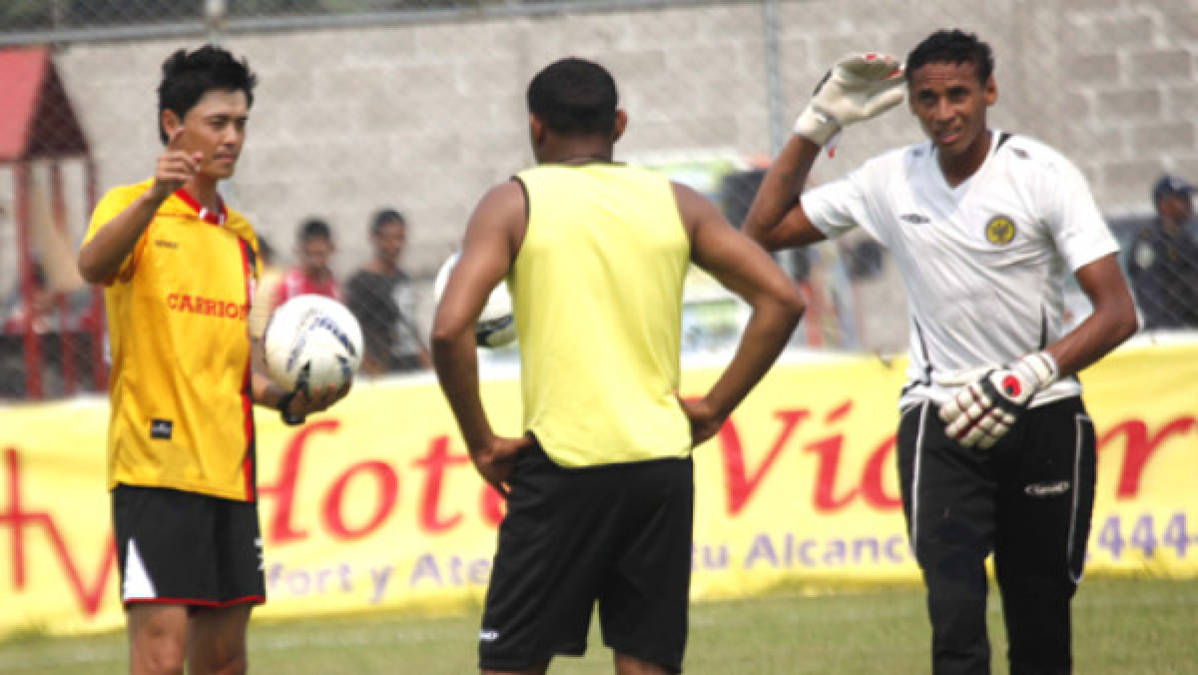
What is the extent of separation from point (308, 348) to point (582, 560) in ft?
4.68

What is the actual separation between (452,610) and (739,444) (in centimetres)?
170

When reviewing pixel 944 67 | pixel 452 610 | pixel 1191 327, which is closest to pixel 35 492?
pixel 452 610

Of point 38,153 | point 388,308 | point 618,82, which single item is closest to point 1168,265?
point 618,82

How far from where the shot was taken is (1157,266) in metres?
9.82

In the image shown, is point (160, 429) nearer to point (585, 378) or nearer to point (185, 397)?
point (185, 397)

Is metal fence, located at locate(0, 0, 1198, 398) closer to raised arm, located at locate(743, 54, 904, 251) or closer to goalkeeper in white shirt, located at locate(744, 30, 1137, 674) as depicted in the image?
raised arm, located at locate(743, 54, 904, 251)

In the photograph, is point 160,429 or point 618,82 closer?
point 160,429

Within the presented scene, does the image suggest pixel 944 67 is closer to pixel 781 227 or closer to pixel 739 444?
pixel 781 227

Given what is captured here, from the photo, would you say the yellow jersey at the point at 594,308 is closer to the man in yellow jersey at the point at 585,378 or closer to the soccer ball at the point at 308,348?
the man in yellow jersey at the point at 585,378

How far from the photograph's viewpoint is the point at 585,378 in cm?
411

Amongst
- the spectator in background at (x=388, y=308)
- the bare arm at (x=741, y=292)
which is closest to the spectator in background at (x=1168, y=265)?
the spectator in background at (x=388, y=308)

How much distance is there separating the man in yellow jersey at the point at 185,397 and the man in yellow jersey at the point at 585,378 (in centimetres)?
108

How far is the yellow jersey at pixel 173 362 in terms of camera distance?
4.89 metres

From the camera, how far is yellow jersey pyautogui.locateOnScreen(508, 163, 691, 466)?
4.09 m
